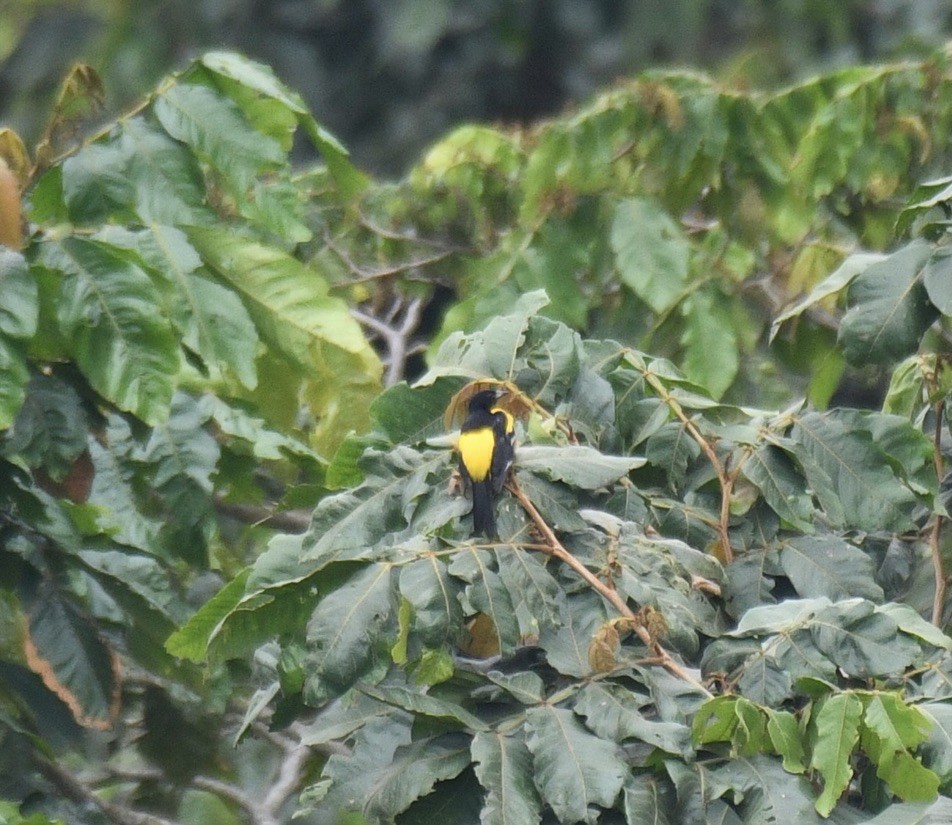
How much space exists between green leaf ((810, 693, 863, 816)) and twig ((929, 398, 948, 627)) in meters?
0.66

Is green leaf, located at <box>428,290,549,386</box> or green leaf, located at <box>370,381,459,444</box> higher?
green leaf, located at <box>428,290,549,386</box>

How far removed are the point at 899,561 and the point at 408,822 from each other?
111 cm

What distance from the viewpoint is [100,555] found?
324 cm

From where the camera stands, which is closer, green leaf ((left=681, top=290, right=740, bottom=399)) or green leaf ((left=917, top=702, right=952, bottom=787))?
green leaf ((left=917, top=702, right=952, bottom=787))

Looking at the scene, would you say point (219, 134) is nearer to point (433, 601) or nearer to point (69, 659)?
point (69, 659)

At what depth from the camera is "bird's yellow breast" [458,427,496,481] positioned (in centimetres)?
242

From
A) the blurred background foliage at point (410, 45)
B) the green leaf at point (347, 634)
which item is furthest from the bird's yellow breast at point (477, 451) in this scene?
the blurred background foliage at point (410, 45)

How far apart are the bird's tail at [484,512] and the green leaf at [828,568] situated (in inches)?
19.9

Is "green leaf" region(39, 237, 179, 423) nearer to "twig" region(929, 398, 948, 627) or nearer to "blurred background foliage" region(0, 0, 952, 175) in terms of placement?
"twig" region(929, 398, 948, 627)

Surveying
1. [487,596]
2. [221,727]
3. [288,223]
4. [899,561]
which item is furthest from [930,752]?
[221,727]

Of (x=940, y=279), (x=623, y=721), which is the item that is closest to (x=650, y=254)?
(x=940, y=279)

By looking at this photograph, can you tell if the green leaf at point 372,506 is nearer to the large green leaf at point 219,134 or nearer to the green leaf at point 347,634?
the green leaf at point 347,634

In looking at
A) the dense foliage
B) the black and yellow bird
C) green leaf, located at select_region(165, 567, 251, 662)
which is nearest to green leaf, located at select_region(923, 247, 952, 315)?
the dense foliage

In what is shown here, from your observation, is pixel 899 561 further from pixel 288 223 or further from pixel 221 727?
pixel 221 727
